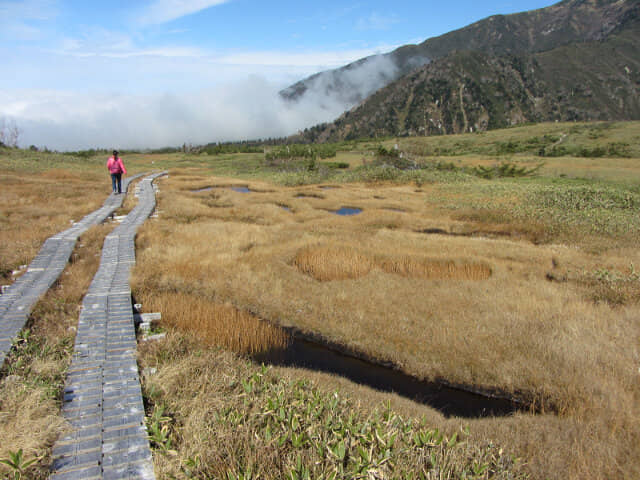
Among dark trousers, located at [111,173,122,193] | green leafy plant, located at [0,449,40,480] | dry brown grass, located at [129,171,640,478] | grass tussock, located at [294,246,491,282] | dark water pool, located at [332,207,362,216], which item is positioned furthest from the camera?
dark water pool, located at [332,207,362,216]

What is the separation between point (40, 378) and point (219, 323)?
4360 mm

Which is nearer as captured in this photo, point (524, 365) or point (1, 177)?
point (524, 365)

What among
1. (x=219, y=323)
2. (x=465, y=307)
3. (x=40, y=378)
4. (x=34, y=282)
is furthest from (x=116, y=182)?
(x=465, y=307)

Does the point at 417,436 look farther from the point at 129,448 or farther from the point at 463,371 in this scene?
the point at 129,448

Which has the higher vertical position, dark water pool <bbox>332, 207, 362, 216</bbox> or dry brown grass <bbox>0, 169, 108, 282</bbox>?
dry brown grass <bbox>0, 169, 108, 282</bbox>

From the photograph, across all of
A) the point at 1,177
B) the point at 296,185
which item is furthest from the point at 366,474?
the point at 296,185

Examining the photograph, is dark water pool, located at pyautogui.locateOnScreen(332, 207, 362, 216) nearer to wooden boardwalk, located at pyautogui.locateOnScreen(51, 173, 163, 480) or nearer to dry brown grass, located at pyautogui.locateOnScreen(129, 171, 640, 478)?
dry brown grass, located at pyautogui.locateOnScreen(129, 171, 640, 478)

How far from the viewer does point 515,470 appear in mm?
5383

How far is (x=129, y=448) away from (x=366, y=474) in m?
3.29

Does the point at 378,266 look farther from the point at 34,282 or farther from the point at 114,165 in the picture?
the point at 114,165

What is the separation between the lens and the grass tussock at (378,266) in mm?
13625

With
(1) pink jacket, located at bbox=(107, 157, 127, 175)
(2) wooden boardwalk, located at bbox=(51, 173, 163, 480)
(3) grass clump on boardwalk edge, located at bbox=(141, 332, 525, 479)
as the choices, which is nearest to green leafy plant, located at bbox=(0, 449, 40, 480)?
(2) wooden boardwalk, located at bbox=(51, 173, 163, 480)

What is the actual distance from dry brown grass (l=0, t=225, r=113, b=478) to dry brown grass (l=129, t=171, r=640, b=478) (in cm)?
213

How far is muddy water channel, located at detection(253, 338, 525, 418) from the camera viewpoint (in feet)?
24.4
